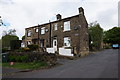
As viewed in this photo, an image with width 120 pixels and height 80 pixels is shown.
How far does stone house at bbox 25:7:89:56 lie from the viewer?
76.6 ft

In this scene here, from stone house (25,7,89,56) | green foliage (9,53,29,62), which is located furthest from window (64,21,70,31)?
green foliage (9,53,29,62)

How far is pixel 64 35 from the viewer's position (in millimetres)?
25359

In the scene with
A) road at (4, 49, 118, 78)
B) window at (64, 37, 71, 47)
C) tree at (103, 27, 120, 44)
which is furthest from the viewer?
tree at (103, 27, 120, 44)

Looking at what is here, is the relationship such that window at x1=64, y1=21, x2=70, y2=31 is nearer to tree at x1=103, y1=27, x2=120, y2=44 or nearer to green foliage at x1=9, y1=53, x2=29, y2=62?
green foliage at x1=9, y1=53, x2=29, y2=62

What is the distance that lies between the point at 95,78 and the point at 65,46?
1690cm

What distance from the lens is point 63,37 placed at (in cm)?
2545

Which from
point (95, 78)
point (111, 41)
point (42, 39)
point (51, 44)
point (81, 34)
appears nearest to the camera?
point (95, 78)

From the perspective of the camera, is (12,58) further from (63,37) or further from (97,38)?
(97,38)

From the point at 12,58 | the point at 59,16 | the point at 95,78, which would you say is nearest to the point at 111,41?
the point at 59,16

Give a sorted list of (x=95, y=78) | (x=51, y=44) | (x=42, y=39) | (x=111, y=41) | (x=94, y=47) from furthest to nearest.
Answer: (x=111, y=41) → (x=94, y=47) → (x=42, y=39) → (x=51, y=44) → (x=95, y=78)

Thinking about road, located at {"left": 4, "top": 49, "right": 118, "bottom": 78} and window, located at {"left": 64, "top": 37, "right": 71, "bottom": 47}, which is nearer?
road, located at {"left": 4, "top": 49, "right": 118, "bottom": 78}

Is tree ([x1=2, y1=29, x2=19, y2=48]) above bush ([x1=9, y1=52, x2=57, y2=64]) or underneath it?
above

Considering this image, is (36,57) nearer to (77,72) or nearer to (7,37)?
(77,72)

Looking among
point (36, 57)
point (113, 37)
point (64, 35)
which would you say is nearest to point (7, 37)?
point (64, 35)
